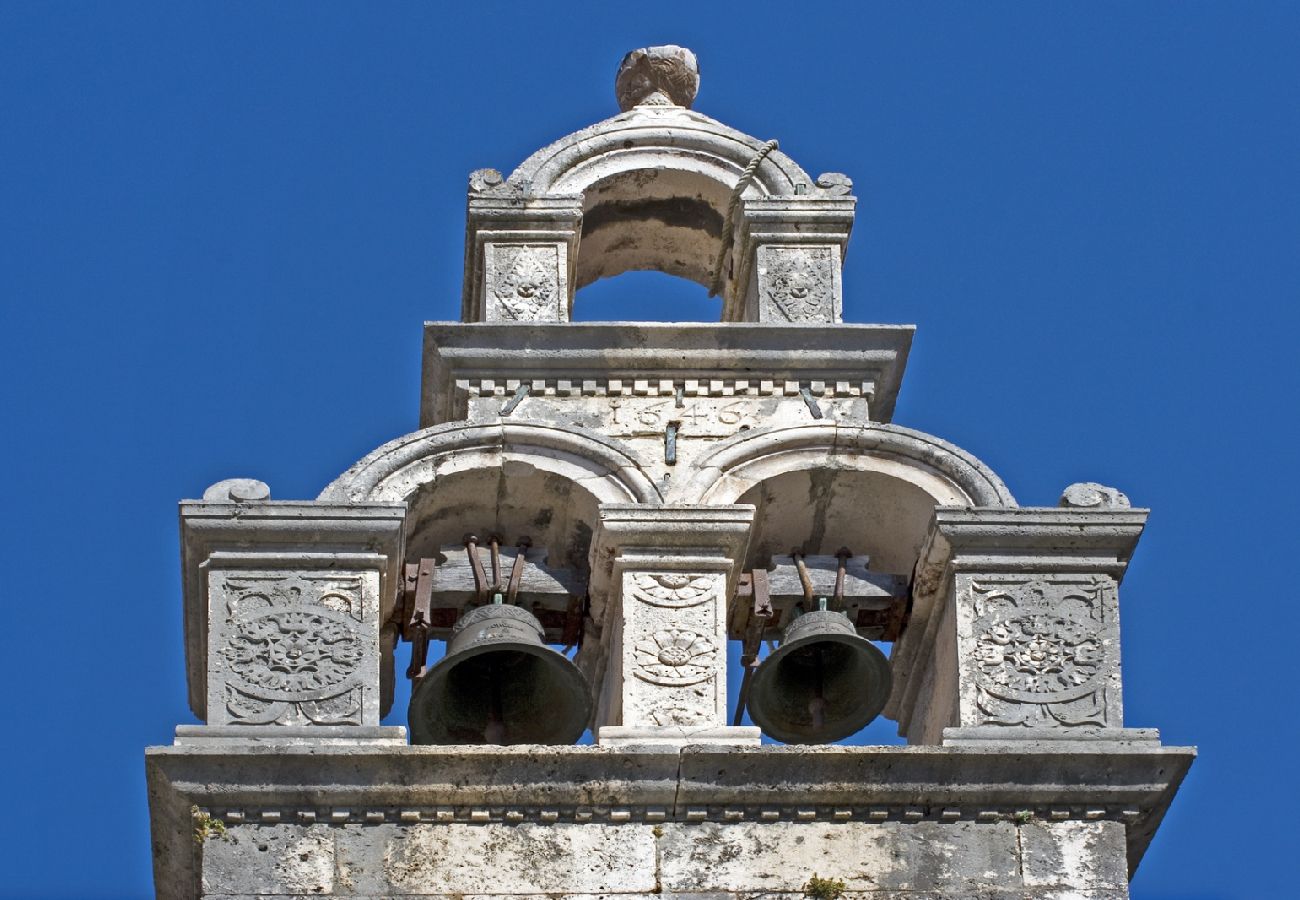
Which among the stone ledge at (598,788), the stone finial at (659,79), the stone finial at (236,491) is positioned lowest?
the stone ledge at (598,788)

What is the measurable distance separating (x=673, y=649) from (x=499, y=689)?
843mm

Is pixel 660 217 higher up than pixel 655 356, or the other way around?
pixel 660 217

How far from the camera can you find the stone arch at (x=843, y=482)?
1877 cm

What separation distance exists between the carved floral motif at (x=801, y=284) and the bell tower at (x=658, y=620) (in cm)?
2

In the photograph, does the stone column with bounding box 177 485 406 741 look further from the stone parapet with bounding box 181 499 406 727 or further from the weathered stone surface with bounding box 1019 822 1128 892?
the weathered stone surface with bounding box 1019 822 1128 892

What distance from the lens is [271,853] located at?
55.9 feet

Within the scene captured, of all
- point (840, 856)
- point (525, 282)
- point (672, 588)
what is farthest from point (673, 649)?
point (525, 282)

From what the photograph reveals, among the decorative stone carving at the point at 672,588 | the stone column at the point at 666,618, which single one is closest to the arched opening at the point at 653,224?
the stone column at the point at 666,618

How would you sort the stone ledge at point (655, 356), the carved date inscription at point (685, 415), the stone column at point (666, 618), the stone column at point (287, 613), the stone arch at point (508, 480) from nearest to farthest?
the stone column at point (287, 613)
the stone column at point (666, 618)
the stone arch at point (508, 480)
the carved date inscription at point (685, 415)
the stone ledge at point (655, 356)

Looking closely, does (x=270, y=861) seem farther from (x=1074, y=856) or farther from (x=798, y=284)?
(x=798, y=284)

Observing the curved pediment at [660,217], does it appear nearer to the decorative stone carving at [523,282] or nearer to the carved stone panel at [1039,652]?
the decorative stone carving at [523,282]

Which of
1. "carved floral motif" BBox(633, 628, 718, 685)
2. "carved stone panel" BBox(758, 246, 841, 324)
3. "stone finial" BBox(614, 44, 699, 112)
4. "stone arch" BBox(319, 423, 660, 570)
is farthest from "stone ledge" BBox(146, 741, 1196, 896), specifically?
"stone finial" BBox(614, 44, 699, 112)

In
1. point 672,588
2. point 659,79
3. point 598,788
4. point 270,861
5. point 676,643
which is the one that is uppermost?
point 659,79

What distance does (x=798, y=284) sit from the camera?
20.0 metres
